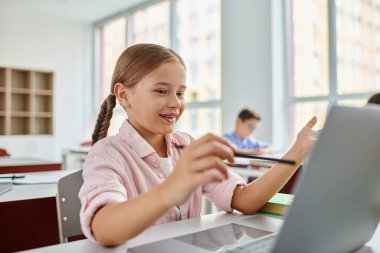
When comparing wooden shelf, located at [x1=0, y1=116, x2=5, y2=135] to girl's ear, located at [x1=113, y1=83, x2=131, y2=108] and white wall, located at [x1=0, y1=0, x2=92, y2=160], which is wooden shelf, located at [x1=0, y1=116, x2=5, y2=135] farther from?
girl's ear, located at [x1=113, y1=83, x2=131, y2=108]

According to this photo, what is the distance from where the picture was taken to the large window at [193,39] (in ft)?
17.0

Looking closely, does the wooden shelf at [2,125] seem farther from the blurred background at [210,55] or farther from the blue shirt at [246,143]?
the blue shirt at [246,143]

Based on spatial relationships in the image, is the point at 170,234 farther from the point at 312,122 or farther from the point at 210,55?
the point at 210,55

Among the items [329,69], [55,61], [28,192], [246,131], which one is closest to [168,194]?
[28,192]

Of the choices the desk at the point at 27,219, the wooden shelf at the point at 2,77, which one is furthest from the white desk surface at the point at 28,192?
the wooden shelf at the point at 2,77

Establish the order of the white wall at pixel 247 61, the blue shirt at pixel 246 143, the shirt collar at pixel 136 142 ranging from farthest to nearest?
the white wall at pixel 247 61, the blue shirt at pixel 246 143, the shirt collar at pixel 136 142

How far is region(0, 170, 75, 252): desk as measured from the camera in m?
1.33

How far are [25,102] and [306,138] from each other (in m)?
6.31

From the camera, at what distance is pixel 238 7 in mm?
4602

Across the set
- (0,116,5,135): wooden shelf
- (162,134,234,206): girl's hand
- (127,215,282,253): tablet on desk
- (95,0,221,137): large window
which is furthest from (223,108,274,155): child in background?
(0,116,5,135): wooden shelf

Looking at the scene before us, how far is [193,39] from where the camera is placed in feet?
18.3

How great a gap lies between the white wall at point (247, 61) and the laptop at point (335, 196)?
3.67 metres

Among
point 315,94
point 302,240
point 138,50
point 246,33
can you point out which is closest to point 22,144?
point 246,33

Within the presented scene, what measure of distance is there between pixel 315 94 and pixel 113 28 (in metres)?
4.53
